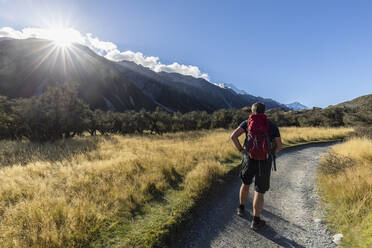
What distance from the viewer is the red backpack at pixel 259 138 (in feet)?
11.9

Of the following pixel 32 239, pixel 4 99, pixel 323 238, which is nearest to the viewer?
pixel 32 239

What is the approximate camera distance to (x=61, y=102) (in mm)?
17562

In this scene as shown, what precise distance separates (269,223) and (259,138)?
209 centimetres

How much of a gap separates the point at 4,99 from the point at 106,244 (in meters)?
23.2

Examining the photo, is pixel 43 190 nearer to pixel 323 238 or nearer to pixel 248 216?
pixel 248 216

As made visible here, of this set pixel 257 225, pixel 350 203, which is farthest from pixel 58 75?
pixel 350 203

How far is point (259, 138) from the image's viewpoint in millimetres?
3648

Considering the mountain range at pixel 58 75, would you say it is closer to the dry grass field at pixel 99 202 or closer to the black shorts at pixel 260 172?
the dry grass field at pixel 99 202

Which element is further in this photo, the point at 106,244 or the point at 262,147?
the point at 262,147

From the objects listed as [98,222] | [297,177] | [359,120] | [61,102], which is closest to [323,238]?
[297,177]

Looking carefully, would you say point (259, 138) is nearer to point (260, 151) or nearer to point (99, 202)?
point (260, 151)

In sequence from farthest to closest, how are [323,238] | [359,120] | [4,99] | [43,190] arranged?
[4,99] → [359,120] → [43,190] → [323,238]

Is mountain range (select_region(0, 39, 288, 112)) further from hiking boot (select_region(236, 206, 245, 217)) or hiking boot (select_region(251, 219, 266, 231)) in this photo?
hiking boot (select_region(251, 219, 266, 231))

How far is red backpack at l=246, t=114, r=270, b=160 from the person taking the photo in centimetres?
362
